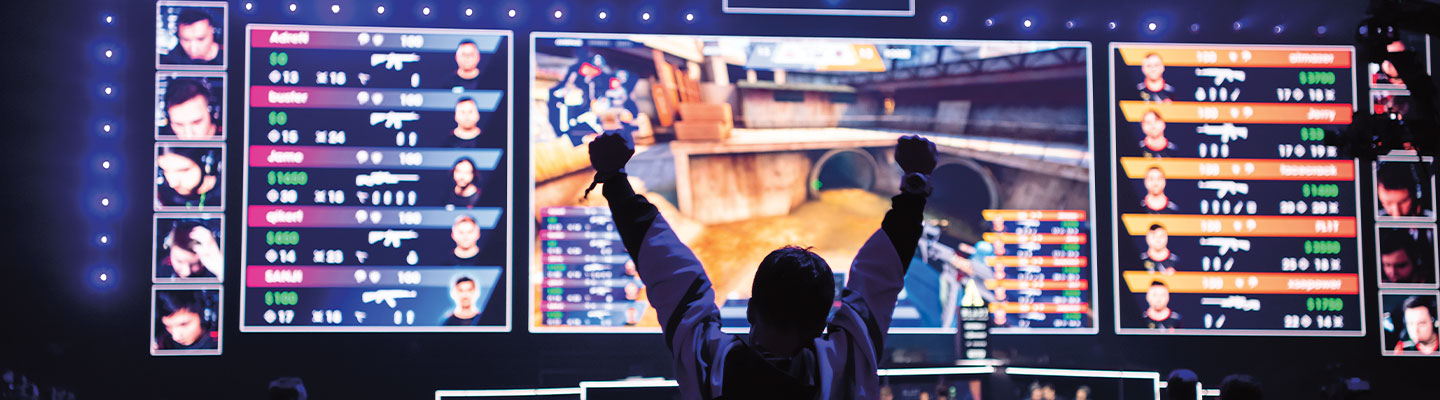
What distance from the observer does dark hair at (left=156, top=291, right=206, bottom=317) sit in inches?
192

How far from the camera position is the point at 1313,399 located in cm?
511

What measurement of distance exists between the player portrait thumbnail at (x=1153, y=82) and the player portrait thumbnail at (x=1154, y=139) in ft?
0.33

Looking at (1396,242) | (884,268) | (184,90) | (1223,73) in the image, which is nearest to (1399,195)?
(1396,242)

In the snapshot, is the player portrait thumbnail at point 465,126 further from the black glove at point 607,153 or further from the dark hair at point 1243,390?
the dark hair at point 1243,390

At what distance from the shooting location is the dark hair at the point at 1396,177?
5.15 meters

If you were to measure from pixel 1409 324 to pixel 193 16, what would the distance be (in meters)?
6.58

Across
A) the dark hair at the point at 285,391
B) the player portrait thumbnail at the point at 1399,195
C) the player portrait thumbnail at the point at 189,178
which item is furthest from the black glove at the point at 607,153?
the player portrait thumbnail at the point at 1399,195

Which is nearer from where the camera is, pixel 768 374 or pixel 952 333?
pixel 768 374

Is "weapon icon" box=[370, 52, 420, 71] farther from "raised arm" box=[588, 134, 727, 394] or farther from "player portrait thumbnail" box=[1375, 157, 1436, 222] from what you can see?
"player portrait thumbnail" box=[1375, 157, 1436, 222]

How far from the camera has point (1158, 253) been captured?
5.07 meters

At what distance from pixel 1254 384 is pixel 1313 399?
2969 mm

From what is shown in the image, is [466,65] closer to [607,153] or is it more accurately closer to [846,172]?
[846,172]

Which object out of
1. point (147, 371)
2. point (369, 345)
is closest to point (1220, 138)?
point (369, 345)

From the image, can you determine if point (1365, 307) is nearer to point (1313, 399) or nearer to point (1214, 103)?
point (1313, 399)
